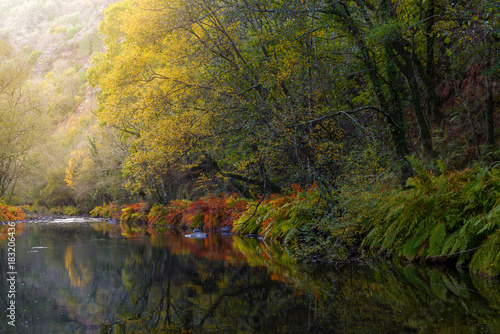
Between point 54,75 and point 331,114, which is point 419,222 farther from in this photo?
point 54,75

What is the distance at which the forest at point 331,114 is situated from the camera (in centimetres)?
616

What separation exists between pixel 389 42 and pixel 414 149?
4.59m

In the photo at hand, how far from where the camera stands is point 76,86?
6769 cm

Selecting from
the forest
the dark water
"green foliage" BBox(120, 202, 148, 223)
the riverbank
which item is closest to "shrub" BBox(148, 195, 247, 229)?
the forest

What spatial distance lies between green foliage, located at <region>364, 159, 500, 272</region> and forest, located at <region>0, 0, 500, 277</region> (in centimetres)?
2

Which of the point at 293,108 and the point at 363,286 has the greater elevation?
the point at 293,108

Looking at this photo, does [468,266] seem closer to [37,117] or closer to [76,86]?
[37,117]

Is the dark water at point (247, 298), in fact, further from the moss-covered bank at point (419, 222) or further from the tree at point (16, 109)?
the tree at point (16, 109)

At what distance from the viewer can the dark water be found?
303 centimetres

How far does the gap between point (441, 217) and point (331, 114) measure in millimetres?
3142

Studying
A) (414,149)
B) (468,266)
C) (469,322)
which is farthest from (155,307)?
(414,149)

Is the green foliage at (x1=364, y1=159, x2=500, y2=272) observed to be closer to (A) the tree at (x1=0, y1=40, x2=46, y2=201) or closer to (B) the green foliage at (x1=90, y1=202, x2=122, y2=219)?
(A) the tree at (x1=0, y1=40, x2=46, y2=201)

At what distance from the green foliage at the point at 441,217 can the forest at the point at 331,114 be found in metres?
0.02

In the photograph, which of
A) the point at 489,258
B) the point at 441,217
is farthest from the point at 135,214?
the point at 489,258
